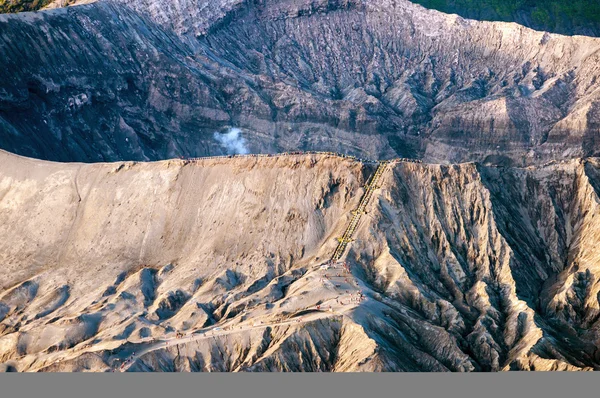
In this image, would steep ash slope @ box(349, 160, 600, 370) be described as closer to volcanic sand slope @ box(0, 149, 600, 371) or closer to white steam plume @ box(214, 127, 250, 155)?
volcanic sand slope @ box(0, 149, 600, 371)

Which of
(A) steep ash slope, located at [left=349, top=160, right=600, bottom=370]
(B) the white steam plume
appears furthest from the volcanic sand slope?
(B) the white steam plume

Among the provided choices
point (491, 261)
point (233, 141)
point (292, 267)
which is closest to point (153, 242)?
point (292, 267)

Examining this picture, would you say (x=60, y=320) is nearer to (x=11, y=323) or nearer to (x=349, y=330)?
(x=11, y=323)

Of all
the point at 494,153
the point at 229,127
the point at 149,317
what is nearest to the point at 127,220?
the point at 149,317

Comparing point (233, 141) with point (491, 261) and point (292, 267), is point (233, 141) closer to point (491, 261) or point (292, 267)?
point (292, 267)

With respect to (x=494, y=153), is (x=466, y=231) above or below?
above
